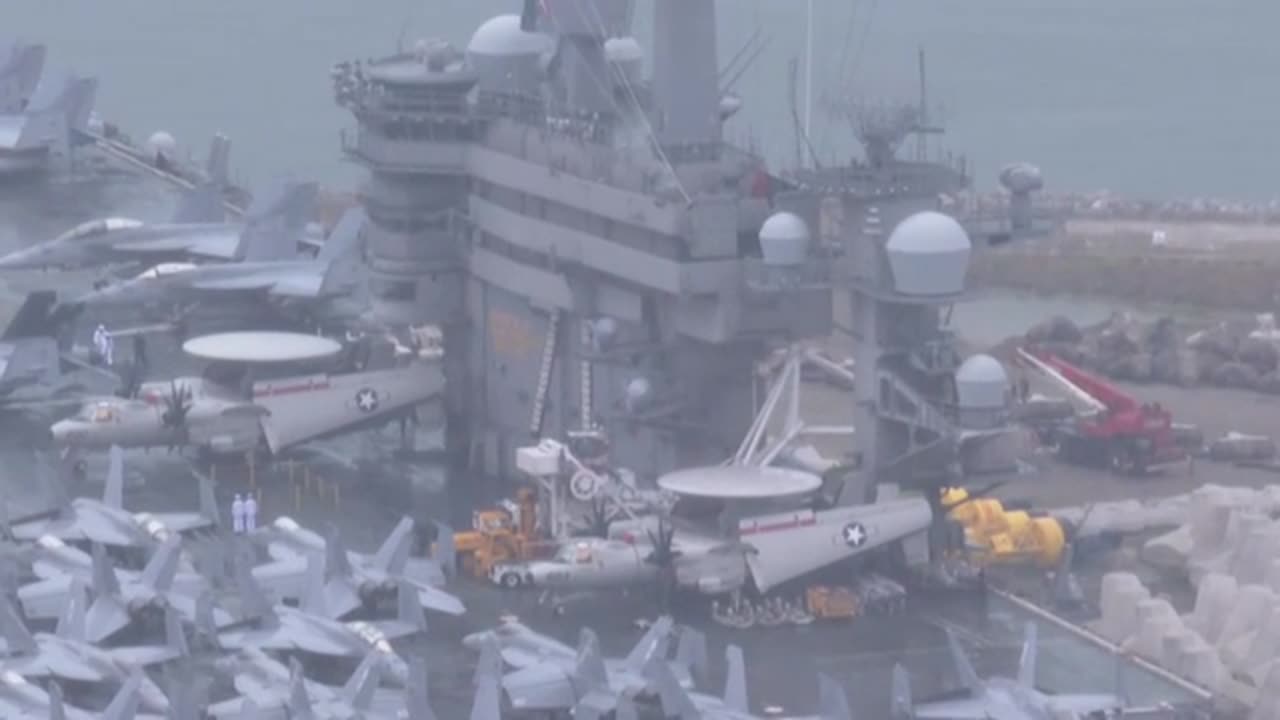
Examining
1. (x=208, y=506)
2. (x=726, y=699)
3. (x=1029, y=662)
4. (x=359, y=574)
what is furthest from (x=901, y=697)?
(x=208, y=506)

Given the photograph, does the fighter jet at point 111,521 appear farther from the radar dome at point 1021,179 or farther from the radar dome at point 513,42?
the radar dome at point 1021,179

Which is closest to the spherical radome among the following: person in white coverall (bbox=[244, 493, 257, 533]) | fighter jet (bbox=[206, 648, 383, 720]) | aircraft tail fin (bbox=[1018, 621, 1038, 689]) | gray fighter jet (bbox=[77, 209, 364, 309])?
aircraft tail fin (bbox=[1018, 621, 1038, 689])

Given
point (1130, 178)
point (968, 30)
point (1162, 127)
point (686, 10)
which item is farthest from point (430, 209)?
point (968, 30)

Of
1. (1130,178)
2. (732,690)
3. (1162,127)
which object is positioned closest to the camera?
→ (732,690)

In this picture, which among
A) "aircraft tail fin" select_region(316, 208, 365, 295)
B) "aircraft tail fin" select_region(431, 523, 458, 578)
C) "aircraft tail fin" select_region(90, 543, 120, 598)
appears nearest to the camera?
"aircraft tail fin" select_region(90, 543, 120, 598)

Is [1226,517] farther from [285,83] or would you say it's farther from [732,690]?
[285,83]

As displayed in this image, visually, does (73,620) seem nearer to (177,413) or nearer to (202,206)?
(177,413)

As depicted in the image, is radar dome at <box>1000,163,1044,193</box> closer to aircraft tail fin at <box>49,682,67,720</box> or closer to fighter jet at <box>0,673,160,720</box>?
fighter jet at <box>0,673,160,720</box>
